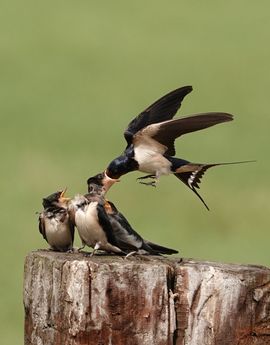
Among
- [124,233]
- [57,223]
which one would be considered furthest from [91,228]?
[57,223]

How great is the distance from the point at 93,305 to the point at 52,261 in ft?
1.18

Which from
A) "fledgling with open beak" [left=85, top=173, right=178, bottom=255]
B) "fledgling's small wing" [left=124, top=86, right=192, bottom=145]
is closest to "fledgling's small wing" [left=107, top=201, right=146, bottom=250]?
"fledgling with open beak" [left=85, top=173, right=178, bottom=255]

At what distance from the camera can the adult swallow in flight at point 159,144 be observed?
6.11 m

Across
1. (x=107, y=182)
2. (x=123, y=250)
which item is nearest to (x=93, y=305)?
(x=123, y=250)

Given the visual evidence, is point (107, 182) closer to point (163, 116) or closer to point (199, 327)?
point (163, 116)

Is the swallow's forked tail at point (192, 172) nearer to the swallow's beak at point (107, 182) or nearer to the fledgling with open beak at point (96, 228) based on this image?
the swallow's beak at point (107, 182)

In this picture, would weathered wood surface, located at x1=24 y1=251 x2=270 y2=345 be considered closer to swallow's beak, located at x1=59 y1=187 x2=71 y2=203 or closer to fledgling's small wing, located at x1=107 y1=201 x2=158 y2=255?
fledgling's small wing, located at x1=107 y1=201 x2=158 y2=255

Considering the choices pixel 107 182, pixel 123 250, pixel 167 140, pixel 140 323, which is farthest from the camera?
pixel 167 140

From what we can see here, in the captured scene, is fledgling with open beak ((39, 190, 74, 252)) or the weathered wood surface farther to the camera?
fledgling with open beak ((39, 190, 74, 252))

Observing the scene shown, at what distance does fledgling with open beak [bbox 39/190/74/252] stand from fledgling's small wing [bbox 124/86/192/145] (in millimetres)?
714

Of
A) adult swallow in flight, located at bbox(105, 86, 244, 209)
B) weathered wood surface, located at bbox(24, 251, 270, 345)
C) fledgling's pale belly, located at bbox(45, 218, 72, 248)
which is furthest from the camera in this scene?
adult swallow in flight, located at bbox(105, 86, 244, 209)

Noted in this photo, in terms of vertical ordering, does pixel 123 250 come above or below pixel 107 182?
below

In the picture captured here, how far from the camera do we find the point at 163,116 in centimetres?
660

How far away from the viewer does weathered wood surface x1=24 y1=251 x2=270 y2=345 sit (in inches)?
172
